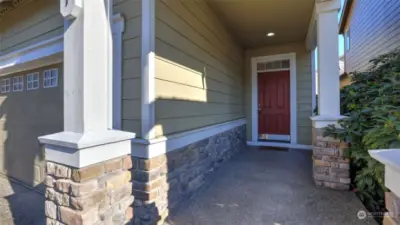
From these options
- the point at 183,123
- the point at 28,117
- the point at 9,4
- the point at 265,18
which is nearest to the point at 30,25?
the point at 9,4

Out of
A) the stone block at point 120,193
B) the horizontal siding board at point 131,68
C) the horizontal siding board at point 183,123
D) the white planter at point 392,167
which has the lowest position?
the stone block at point 120,193

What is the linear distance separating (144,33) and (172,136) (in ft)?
3.78

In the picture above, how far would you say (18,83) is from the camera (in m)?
4.12

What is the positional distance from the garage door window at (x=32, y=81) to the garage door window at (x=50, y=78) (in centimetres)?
30

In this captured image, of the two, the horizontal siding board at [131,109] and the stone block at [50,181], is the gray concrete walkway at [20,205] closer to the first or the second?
the stone block at [50,181]

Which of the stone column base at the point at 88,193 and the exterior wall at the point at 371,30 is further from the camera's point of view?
the exterior wall at the point at 371,30

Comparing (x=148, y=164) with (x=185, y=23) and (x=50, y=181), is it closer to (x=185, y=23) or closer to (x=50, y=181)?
(x=50, y=181)

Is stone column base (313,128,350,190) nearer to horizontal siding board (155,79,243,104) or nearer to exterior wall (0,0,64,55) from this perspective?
horizontal siding board (155,79,243,104)

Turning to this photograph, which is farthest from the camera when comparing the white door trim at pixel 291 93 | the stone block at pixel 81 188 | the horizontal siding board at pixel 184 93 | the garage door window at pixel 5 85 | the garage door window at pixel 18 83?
the white door trim at pixel 291 93

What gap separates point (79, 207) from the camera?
51.7 inches

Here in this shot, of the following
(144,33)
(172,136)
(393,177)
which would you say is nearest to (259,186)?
(172,136)

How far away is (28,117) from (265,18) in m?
4.67

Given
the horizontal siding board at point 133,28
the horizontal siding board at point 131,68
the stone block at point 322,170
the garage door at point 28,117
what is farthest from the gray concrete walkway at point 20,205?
the stone block at point 322,170

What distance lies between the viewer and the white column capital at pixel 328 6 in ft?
9.37
